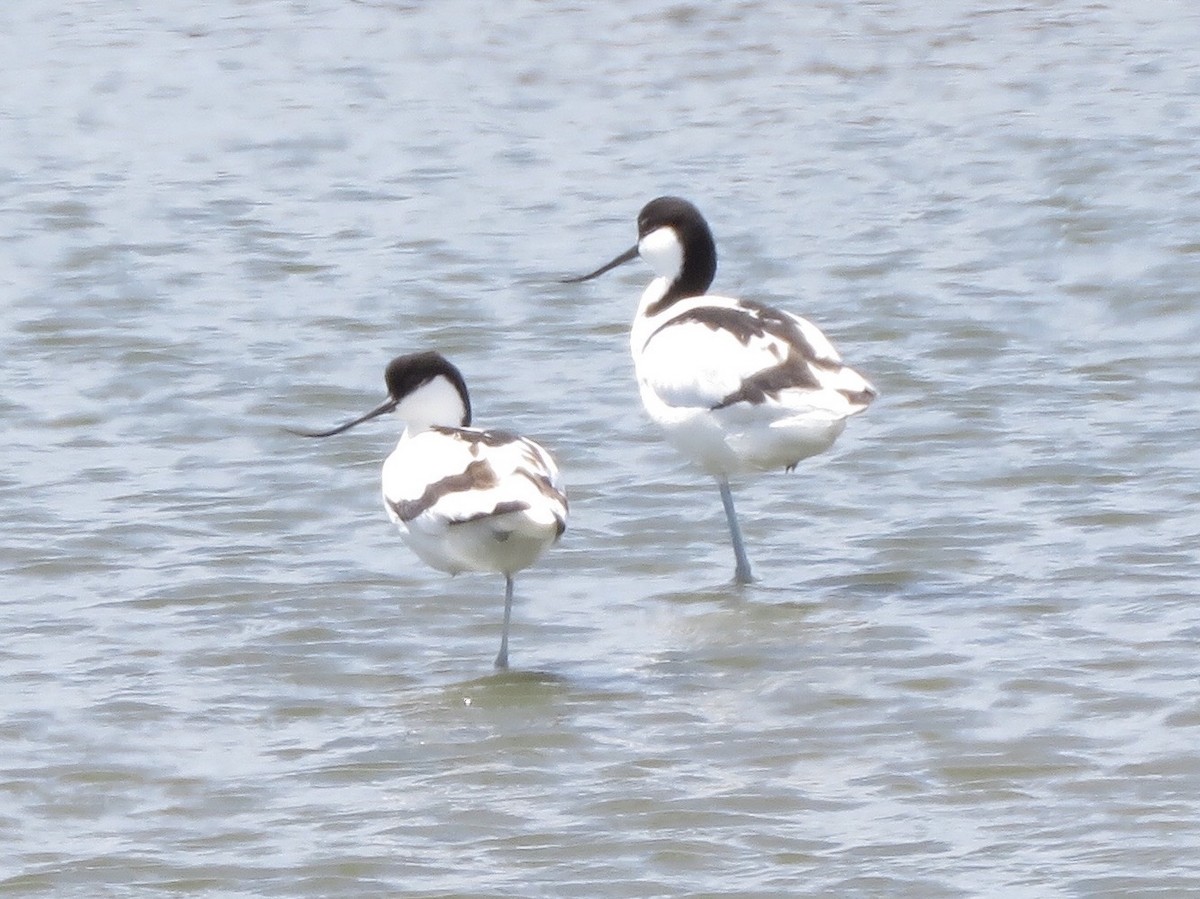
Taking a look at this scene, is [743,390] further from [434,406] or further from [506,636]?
[506,636]

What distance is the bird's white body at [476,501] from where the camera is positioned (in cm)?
677

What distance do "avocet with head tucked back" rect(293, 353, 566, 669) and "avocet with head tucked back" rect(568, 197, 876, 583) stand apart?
97 cm

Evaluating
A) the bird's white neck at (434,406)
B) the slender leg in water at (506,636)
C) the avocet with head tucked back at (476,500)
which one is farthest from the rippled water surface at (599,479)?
the bird's white neck at (434,406)

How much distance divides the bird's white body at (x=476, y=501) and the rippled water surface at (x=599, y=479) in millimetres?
368

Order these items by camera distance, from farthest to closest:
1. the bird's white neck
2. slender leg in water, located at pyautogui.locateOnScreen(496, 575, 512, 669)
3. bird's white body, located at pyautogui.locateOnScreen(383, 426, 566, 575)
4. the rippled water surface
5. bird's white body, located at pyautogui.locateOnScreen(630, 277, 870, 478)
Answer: bird's white body, located at pyautogui.locateOnScreen(630, 277, 870, 478) → the bird's white neck → slender leg in water, located at pyautogui.locateOnScreen(496, 575, 512, 669) → bird's white body, located at pyautogui.locateOnScreen(383, 426, 566, 575) → the rippled water surface

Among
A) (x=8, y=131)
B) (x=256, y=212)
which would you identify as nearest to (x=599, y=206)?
(x=256, y=212)

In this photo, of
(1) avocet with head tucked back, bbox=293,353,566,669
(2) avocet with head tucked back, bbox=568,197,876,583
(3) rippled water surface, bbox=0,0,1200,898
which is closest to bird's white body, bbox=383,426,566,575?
(1) avocet with head tucked back, bbox=293,353,566,669

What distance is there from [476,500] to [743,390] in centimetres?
145

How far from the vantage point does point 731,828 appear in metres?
5.88

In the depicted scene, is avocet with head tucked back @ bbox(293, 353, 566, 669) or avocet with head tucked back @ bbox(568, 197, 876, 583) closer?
avocet with head tucked back @ bbox(293, 353, 566, 669)

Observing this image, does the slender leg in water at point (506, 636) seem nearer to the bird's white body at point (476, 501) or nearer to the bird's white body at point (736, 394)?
the bird's white body at point (476, 501)

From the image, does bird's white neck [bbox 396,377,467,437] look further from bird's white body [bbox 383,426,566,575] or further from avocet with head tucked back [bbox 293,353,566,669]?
bird's white body [bbox 383,426,566,575]

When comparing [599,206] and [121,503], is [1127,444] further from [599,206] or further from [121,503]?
[599,206]

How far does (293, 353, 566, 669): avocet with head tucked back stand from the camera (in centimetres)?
677
